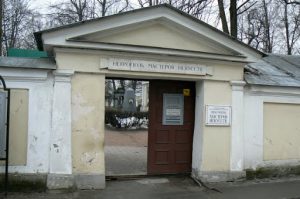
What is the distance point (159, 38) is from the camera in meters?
9.48

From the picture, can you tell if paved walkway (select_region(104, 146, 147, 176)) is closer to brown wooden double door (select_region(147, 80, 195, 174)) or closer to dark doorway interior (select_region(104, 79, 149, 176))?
dark doorway interior (select_region(104, 79, 149, 176))

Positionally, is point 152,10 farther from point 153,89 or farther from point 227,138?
point 227,138

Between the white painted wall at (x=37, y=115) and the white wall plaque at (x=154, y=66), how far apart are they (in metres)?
1.29

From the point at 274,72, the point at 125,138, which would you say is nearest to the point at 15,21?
the point at 125,138

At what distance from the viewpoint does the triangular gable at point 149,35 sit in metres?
8.67

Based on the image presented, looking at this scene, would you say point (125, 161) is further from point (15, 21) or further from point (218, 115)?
point (15, 21)

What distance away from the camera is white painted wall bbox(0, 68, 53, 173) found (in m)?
8.57

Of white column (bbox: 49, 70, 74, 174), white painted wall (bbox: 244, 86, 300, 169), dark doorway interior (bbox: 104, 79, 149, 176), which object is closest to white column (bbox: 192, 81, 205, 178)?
white painted wall (bbox: 244, 86, 300, 169)

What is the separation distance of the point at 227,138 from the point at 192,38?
8.06ft

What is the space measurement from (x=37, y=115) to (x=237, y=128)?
15.0ft

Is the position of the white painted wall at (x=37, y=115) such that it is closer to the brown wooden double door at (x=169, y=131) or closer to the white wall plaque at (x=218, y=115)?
the brown wooden double door at (x=169, y=131)

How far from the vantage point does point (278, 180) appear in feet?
34.6

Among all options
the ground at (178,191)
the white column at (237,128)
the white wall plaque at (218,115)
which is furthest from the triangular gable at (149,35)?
the ground at (178,191)

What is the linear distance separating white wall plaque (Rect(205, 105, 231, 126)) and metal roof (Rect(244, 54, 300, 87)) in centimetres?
91
